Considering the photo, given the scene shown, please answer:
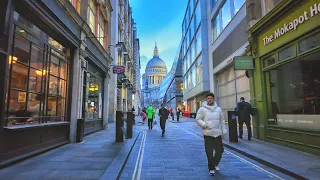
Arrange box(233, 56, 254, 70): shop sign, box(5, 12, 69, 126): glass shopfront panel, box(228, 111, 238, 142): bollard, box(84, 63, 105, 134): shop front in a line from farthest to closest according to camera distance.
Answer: box(84, 63, 105, 134): shop front
box(233, 56, 254, 70): shop sign
box(228, 111, 238, 142): bollard
box(5, 12, 69, 126): glass shopfront panel

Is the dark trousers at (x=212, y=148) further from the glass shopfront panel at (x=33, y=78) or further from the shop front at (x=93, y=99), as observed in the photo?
the shop front at (x=93, y=99)

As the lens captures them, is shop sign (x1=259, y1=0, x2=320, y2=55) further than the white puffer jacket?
Yes

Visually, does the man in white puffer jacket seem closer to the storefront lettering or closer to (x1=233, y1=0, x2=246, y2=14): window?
the storefront lettering

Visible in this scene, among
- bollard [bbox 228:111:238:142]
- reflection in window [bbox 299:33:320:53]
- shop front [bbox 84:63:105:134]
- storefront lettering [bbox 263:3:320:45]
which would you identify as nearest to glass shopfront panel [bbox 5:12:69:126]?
shop front [bbox 84:63:105:134]

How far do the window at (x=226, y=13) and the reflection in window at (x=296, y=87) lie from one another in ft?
35.9

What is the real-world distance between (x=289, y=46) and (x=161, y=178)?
6613mm

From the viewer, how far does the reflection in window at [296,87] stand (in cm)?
792

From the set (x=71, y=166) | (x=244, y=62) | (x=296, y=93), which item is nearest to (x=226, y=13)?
(x=244, y=62)

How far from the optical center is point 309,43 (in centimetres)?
771

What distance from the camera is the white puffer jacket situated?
5488 millimetres

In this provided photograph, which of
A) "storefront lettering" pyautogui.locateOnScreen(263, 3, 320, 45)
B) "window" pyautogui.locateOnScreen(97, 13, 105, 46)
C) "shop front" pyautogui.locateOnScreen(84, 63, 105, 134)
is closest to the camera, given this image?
"storefront lettering" pyautogui.locateOnScreen(263, 3, 320, 45)

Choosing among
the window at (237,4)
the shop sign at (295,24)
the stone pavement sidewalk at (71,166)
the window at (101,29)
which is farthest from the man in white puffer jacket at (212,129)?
the window at (237,4)

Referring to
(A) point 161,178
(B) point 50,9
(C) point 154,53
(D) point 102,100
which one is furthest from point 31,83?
(C) point 154,53

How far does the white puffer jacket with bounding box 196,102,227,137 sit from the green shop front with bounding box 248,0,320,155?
371 cm
